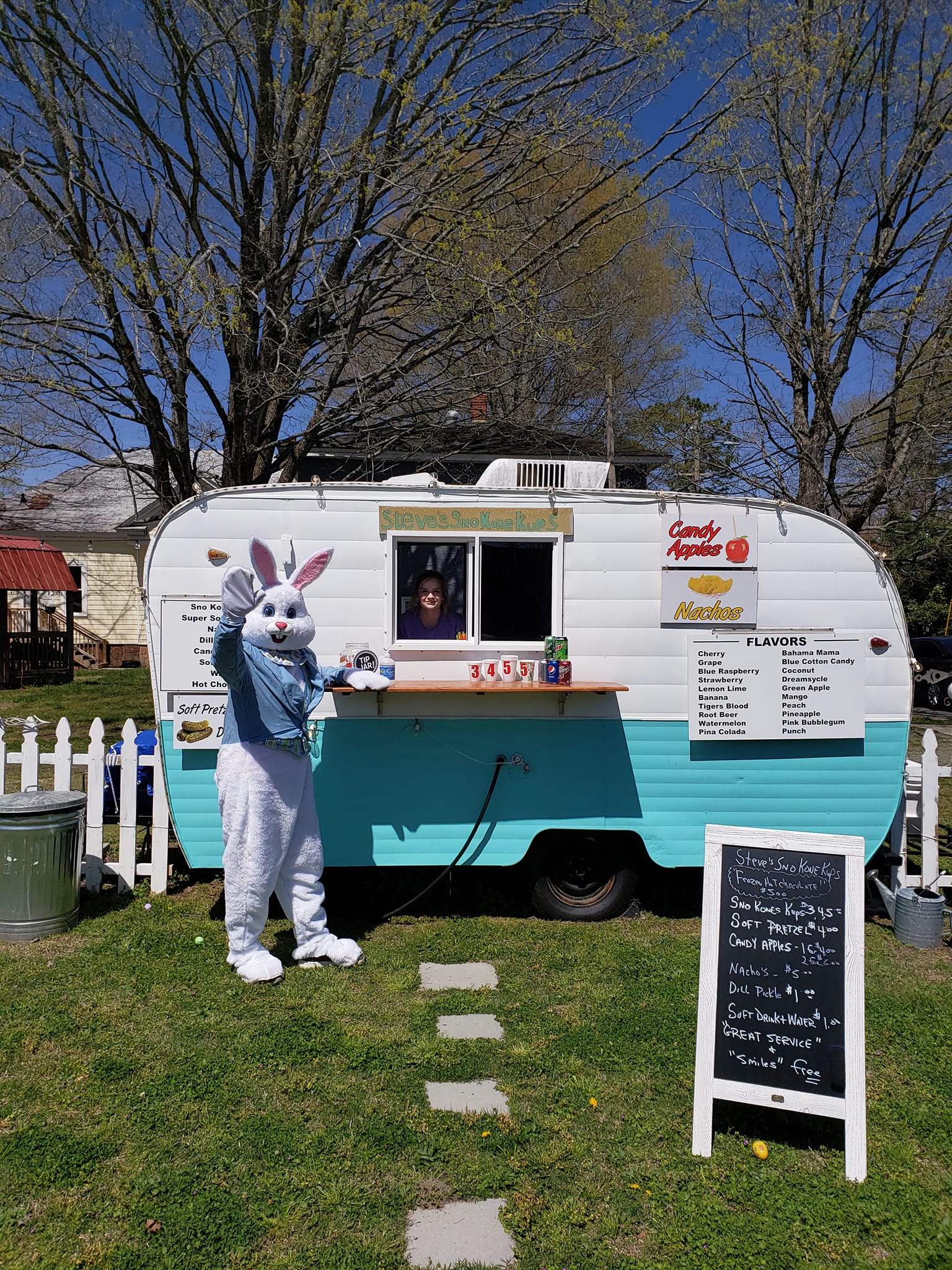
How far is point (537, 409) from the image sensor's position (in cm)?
1366

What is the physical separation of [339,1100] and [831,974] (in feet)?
6.78

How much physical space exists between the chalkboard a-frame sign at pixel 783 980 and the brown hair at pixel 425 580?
2426 millimetres

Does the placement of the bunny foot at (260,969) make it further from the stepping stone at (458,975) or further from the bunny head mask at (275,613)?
the bunny head mask at (275,613)

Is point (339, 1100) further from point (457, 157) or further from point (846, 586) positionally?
point (457, 157)

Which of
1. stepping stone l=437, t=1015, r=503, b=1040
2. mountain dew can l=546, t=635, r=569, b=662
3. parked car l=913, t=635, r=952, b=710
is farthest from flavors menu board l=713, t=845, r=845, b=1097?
parked car l=913, t=635, r=952, b=710

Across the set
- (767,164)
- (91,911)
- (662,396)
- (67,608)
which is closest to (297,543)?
(91,911)

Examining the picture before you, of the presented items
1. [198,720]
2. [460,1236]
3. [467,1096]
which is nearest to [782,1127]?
[467,1096]

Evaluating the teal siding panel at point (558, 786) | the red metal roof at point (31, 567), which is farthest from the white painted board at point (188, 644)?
the red metal roof at point (31, 567)

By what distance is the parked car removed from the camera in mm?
18500

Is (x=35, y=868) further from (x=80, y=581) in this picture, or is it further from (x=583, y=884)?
(x=80, y=581)

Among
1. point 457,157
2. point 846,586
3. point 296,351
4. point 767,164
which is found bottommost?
point 846,586

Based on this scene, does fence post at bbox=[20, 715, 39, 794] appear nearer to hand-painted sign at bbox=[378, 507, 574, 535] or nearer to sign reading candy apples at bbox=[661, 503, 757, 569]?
hand-painted sign at bbox=[378, 507, 574, 535]

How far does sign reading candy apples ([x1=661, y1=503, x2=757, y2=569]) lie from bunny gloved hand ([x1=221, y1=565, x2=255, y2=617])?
265cm

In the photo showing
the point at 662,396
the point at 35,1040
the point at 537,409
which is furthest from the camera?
the point at 662,396
